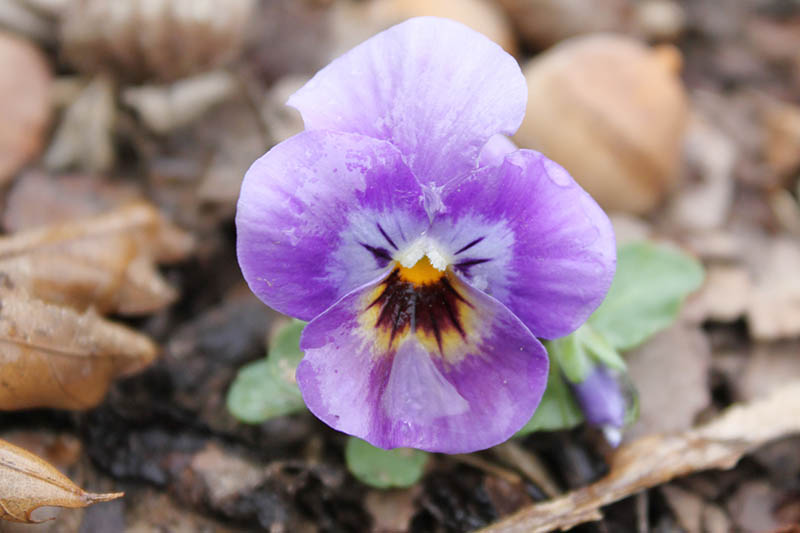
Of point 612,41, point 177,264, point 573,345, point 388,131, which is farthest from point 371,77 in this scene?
point 612,41

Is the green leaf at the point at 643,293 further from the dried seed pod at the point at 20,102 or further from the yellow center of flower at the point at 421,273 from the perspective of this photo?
the dried seed pod at the point at 20,102

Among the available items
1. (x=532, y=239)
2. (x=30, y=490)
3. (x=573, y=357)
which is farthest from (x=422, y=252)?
(x=30, y=490)

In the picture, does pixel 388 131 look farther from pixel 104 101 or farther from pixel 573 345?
pixel 104 101

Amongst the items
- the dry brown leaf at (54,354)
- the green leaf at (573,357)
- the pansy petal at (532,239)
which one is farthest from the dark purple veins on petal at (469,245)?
the dry brown leaf at (54,354)

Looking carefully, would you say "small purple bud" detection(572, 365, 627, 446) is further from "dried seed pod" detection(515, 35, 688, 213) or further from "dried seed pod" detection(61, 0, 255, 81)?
"dried seed pod" detection(61, 0, 255, 81)

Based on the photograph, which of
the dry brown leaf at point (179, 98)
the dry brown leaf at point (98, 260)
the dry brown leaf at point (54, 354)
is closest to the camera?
the dry brown leaf at point (54, 354)
